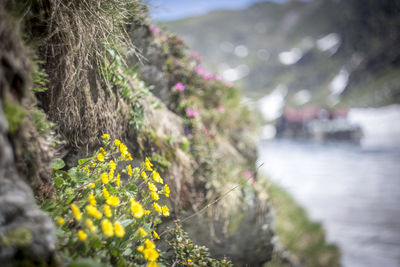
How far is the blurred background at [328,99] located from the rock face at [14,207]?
1.77 m

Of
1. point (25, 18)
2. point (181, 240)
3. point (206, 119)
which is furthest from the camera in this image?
point (206, 119)

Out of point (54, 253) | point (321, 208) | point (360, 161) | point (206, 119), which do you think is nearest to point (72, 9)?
point (54, 253)

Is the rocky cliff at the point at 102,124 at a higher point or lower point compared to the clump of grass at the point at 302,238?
lower

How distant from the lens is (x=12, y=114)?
96 cm

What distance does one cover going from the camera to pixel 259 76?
77625 millimetres

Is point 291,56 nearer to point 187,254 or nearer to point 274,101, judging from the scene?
point 274,101

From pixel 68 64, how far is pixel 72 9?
383mm

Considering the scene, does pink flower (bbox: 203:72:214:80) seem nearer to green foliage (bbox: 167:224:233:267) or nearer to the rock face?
green foliage (bbox: 167:224:233:267)

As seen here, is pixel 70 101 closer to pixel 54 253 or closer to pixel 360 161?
pixel 54 253

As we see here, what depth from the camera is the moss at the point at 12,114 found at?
94cm

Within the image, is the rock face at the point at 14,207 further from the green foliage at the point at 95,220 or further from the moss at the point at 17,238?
the green foliage at the point at 95,220

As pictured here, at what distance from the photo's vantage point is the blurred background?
632cm

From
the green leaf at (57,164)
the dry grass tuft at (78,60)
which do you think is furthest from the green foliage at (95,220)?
the dry grass tuft at (78,60)

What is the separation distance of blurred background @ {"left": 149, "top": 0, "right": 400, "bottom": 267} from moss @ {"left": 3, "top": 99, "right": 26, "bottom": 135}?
6.28 ft
